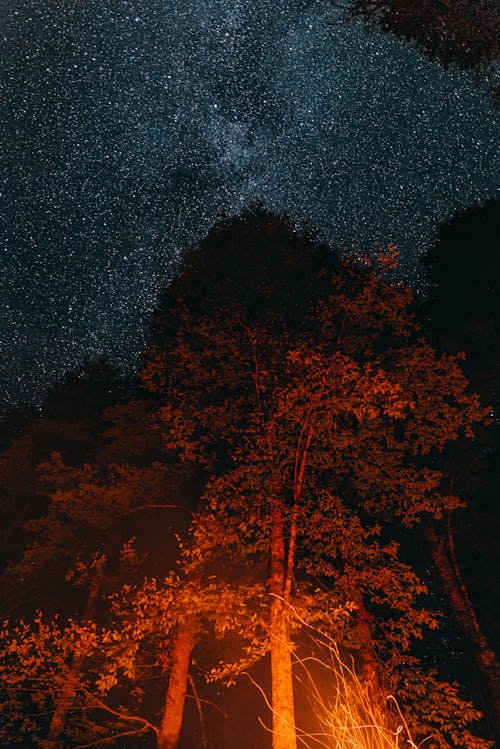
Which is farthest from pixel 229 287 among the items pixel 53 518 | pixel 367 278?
pixel 53 518

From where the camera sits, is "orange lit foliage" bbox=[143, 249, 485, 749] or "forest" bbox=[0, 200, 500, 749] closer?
"forest" bbox=[0, 200, 500, 749]

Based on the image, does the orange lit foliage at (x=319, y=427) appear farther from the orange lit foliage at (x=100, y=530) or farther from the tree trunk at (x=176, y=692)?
the orange lit foliage at (x=100, y=530)

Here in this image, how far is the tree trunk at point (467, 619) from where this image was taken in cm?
1375

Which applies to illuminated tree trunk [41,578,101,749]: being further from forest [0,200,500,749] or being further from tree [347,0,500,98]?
tree [347,0,500,98]

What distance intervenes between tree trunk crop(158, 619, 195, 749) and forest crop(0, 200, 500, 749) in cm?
5

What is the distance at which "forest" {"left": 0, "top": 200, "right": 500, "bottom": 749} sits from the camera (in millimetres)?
9766

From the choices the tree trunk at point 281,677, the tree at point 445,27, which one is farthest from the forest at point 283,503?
the tree at point 445,27

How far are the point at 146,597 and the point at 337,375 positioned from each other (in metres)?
5.26

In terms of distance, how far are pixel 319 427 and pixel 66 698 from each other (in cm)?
786

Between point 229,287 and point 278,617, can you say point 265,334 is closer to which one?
point 229,287

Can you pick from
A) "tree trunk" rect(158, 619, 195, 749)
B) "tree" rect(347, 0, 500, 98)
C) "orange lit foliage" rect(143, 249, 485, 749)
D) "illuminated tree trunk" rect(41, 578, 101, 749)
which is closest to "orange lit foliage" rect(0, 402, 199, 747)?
"illuminated tree trunk" rect(41, 578, 101, 749)

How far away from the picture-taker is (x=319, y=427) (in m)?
11.0

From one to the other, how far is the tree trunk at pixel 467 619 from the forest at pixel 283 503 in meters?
0.06

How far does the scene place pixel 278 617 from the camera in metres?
9.36
